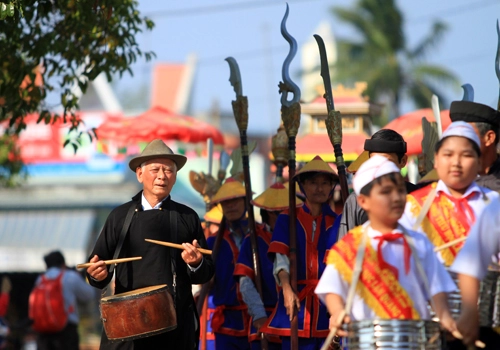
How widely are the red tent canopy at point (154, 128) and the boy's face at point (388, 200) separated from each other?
10.3 meters

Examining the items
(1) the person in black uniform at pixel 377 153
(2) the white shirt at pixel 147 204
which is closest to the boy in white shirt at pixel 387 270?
(1) the person in black uniform at pixel 377 153

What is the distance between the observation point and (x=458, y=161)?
5.34 m

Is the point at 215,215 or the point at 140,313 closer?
the point at 140,313

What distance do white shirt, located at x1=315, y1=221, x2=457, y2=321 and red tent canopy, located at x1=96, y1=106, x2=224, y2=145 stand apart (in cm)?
1030

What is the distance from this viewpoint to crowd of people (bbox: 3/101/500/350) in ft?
16.8

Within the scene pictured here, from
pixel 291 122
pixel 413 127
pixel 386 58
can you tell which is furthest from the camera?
pixel 386 58

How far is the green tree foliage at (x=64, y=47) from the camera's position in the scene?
9422 mm

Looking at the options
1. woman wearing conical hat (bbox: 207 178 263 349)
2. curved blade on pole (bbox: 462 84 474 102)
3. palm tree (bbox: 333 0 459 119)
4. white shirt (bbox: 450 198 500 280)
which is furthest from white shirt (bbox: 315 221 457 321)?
palm tree (bbox: 333 0 459 119)

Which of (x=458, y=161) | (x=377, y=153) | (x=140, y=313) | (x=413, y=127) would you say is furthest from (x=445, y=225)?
(x=413, y=127)

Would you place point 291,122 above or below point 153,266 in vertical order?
above

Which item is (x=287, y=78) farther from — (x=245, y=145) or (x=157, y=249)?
(x=157, y=249)

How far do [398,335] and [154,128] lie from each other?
35.4ft

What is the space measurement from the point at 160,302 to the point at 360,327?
235 cm

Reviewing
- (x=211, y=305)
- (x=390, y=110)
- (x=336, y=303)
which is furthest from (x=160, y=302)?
(x=390, y=110)
